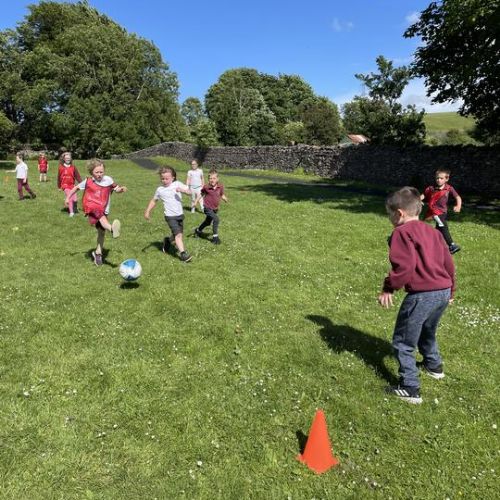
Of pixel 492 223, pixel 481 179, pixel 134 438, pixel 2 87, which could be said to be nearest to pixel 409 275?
pixel 134 438

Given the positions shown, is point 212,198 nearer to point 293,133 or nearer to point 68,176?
point 68,176

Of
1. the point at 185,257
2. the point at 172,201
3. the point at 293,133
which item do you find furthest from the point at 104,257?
the point at 293,133

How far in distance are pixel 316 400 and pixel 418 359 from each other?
6.94 ft

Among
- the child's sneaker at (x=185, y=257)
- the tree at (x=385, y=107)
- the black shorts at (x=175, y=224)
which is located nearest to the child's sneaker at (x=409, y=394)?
the child's sneaker at (x=185, y=257)

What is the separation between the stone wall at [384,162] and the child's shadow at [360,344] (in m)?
25.0

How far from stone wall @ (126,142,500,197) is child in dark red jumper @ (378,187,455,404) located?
2632 centimetres

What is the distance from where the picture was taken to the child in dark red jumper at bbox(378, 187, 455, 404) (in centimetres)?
541

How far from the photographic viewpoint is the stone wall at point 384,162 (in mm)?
29062

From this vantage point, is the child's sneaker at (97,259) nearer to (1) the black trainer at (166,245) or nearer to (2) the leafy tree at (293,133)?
(1) the black trainer at (166,245)

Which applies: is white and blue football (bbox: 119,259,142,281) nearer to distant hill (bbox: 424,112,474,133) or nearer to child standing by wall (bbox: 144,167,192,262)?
child standing by wall (bbox: 144,167,192,262)

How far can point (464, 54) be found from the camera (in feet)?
71.8

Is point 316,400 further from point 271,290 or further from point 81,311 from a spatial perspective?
point 81,311

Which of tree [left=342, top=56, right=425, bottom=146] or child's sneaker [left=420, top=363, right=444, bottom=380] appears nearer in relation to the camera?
child's sneaker [left=420, top=363, right=444, bottom=380]

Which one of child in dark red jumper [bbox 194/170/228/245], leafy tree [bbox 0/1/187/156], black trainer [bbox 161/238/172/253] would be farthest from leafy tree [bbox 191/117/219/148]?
black trainer [bbox 161/238/172/253]
